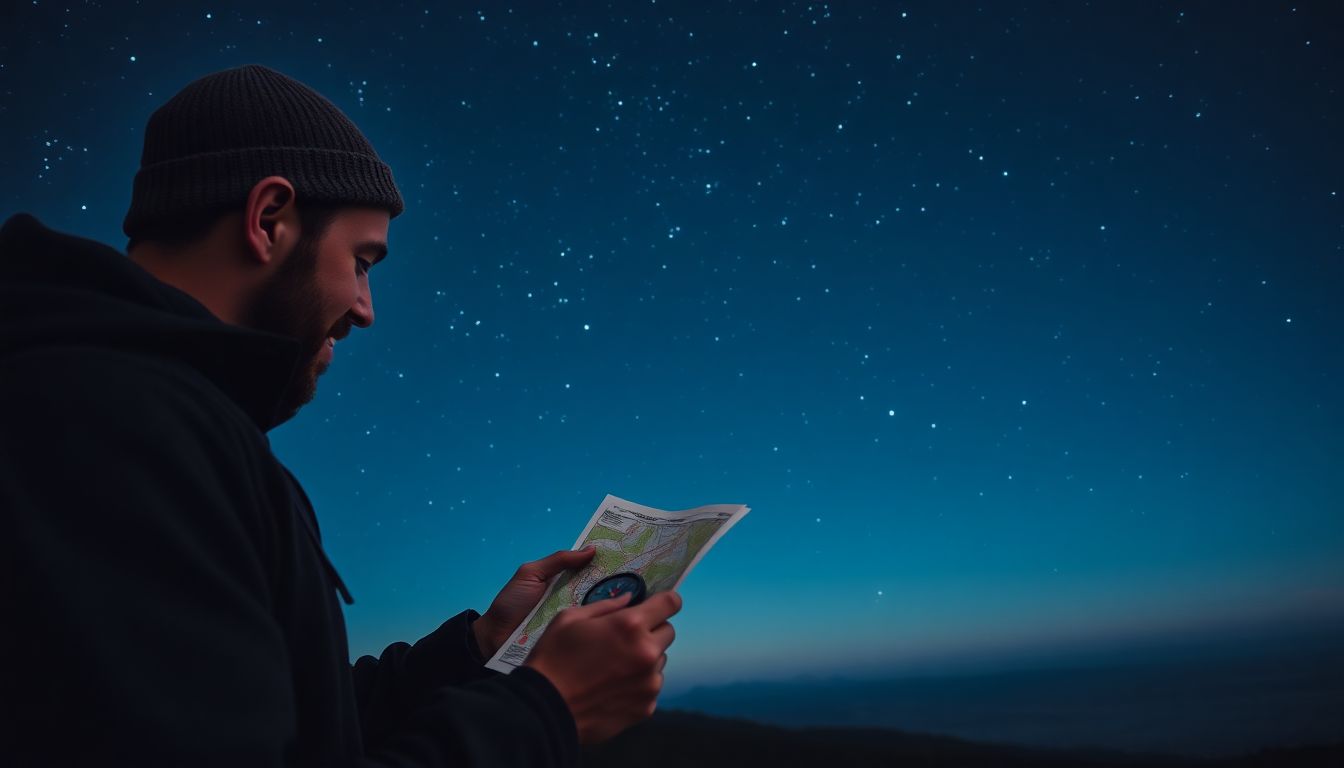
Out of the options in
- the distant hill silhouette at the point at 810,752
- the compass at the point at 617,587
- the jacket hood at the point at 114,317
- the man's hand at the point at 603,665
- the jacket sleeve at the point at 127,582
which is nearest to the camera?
the jacket sleeve at the point at 127,582

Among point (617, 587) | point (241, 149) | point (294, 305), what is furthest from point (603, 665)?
point (241, 149)

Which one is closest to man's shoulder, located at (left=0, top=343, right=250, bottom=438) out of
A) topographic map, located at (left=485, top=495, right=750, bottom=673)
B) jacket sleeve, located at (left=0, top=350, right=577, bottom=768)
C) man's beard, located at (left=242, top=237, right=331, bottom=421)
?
jacket sleeve, located at (left=0, top=350, right=577, bottom=768)

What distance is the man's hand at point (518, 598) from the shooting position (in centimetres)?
178

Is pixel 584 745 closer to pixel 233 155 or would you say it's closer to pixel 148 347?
pixel 148 347

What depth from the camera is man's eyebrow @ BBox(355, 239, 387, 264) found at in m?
1.43

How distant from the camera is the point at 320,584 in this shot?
3.15ft

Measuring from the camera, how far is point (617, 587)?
1438 millimetres

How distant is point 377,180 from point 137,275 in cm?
58

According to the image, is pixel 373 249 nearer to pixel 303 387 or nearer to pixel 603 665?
pixel 303 387

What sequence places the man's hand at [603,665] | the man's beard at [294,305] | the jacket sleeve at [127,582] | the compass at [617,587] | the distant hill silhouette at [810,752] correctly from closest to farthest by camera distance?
the jacket sleeve at [127,582]
the man's hand at [603,665]
the man's beard at [294,305]
the compass at [617,587]
the distant hill silhouette at [810,752]

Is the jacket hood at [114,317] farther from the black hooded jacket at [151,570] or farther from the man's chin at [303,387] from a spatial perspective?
the man's chin at [303,387]

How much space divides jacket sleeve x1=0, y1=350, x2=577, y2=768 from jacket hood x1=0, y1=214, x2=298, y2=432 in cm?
7

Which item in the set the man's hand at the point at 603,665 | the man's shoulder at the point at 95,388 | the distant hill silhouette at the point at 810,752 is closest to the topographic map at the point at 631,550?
the man's hand at the point at 603,665

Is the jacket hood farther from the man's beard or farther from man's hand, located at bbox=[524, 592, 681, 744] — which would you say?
man's hand, located at bbox=[524, 592, 681, 744]
